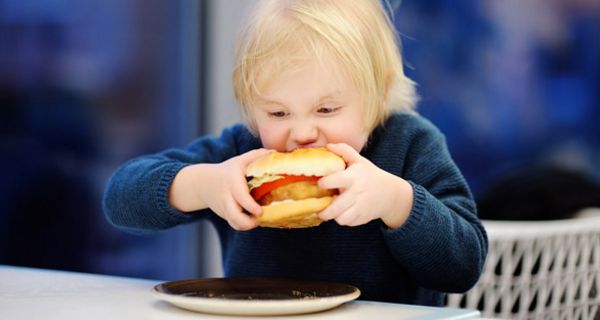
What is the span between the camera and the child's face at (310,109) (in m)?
1.05

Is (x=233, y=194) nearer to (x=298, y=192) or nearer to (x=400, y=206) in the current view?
(x=298, y=192)

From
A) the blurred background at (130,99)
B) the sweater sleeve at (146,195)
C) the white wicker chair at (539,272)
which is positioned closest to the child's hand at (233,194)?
the sweater sleeve at (146,195)

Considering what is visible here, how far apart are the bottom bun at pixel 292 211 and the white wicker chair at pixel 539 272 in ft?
2.42

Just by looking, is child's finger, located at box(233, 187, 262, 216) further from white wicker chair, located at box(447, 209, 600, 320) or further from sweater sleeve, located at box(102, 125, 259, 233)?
white wicker chair, located at box(447, 209, 600, 320)

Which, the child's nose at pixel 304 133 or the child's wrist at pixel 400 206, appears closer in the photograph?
the child's wrist at pixel 400 206

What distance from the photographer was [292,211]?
913 mm

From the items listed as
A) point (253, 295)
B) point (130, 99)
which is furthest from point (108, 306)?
point (130, 99)

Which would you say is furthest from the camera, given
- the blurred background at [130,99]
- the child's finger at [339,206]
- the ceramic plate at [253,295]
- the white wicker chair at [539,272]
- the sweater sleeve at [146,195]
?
the blurred background at [130,99]

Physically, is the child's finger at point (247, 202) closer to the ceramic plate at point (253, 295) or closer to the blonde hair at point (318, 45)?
the ceramic plate at point (253, 295)

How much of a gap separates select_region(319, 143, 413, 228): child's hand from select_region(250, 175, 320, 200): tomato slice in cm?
5

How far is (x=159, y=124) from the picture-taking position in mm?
2674

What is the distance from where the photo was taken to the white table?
78 centimetres

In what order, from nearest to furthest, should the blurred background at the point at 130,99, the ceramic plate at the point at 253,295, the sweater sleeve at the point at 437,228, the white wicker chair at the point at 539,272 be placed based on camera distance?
1. the ceramic plate at the point at 253,295
2. the sweater sleeve at the point at 437,228
3. the white wicker chair at the point at 539,272
4. the blurred background at the point at 130,99

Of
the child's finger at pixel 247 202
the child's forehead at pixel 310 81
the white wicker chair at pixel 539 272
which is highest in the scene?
the child's forehead at pixel 310 81
